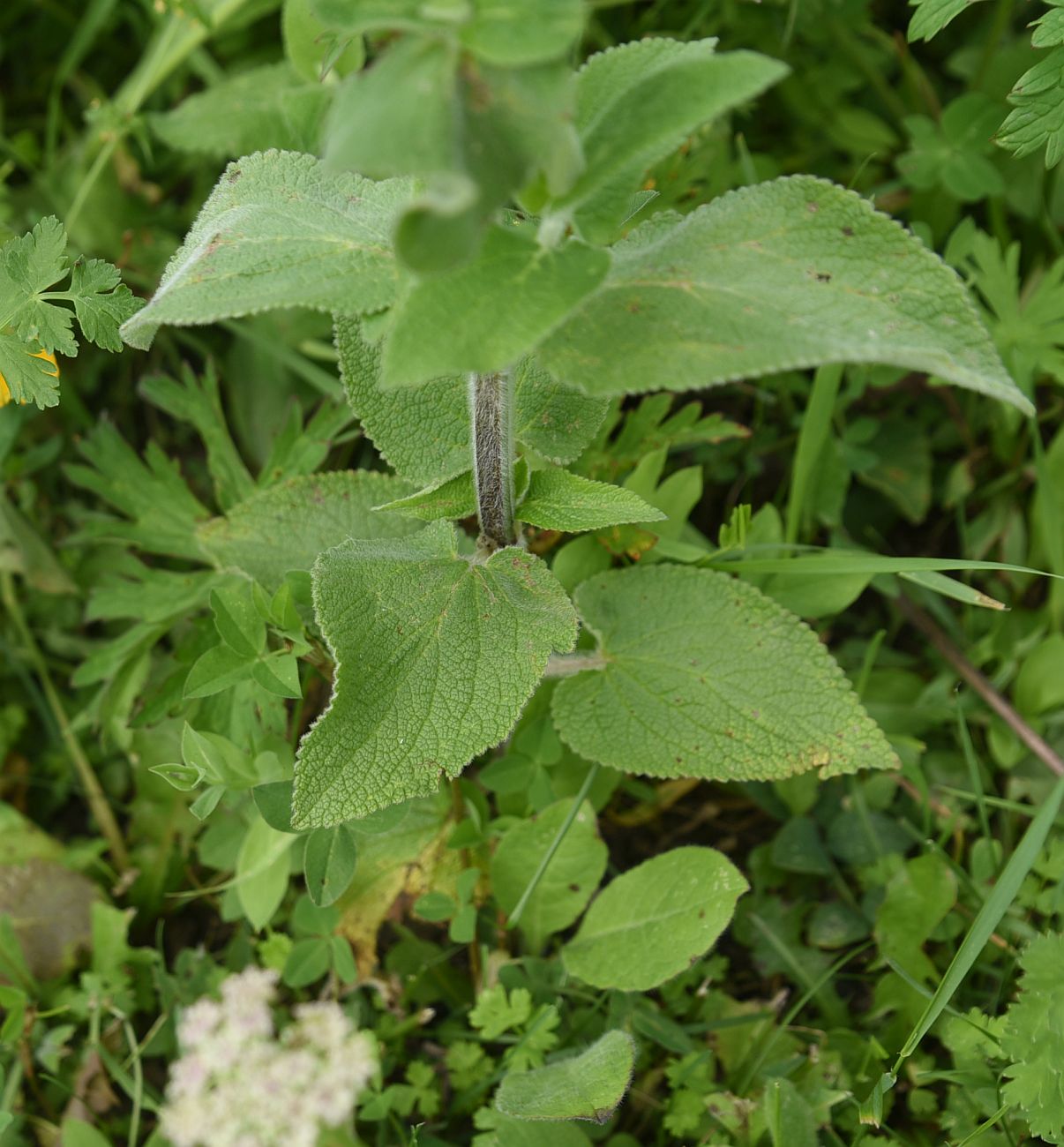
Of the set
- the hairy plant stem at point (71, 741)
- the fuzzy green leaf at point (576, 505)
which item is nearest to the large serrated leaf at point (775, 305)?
the fuzzy green leaf at point (576, 505)

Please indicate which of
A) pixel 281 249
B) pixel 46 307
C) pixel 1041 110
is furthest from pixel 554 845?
pixel 1041 110

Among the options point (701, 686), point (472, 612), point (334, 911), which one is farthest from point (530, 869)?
point (472, 612)

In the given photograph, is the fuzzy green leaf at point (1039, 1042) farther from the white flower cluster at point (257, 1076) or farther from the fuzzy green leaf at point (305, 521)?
the fuzzy green leaf at point (305, 521)

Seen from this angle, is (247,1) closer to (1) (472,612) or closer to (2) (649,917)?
(1) (472,612)

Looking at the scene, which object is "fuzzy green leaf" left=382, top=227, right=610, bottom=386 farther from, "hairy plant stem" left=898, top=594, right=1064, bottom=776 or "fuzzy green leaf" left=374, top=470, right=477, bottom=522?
"hairy plant stem" left=898, top=594, right=1064, bottom=776

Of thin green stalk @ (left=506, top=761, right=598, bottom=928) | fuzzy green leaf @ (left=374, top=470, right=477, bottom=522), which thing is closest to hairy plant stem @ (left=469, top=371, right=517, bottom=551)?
fuzzy green leaf @ (left=374, top=470, right=477, bottom=522)

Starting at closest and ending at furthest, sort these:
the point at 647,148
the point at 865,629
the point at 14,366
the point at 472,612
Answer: the point at 647,148 < the point at 472,612 < the point at 14,366 < the point at 865,629
